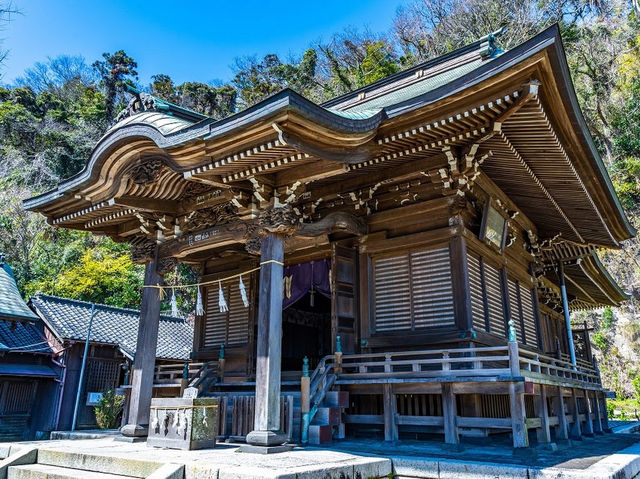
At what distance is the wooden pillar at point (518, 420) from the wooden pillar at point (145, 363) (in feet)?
19.2

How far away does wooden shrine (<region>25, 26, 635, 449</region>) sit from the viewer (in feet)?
19.9

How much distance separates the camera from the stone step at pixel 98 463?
16.6ft

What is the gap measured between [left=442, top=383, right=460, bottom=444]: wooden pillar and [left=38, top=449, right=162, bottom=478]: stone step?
370 centimetres

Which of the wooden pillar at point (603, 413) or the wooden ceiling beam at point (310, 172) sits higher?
the wooden ceiling beam at point (310, 172)

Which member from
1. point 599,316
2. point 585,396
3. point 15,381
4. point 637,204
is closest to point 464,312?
point 585,396

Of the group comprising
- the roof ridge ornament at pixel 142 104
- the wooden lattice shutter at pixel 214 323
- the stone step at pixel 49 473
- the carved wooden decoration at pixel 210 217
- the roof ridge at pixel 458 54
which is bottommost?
the stone step at pixel 49 473

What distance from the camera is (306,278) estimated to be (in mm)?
9680

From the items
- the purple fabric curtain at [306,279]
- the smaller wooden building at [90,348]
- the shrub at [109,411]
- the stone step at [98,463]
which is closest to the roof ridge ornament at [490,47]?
the purple fabric curtain at [306,279]

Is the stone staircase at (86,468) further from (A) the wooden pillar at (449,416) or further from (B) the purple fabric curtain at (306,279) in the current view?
(B) the purple fabric curtain at (306,279)

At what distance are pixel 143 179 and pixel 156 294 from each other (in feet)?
7.39

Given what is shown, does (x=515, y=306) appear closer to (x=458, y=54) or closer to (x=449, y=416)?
(x=449, y=416)

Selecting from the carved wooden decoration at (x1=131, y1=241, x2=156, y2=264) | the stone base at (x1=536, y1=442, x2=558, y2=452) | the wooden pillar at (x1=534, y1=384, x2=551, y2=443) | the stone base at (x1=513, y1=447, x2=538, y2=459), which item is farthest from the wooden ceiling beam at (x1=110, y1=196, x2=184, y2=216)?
the stone base at (x1=536, y1=442, x2=558, y2=452)

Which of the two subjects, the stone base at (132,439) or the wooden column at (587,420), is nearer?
the stone base at (132,439)

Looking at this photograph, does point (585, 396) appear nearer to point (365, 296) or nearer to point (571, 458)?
point (571, 458)
